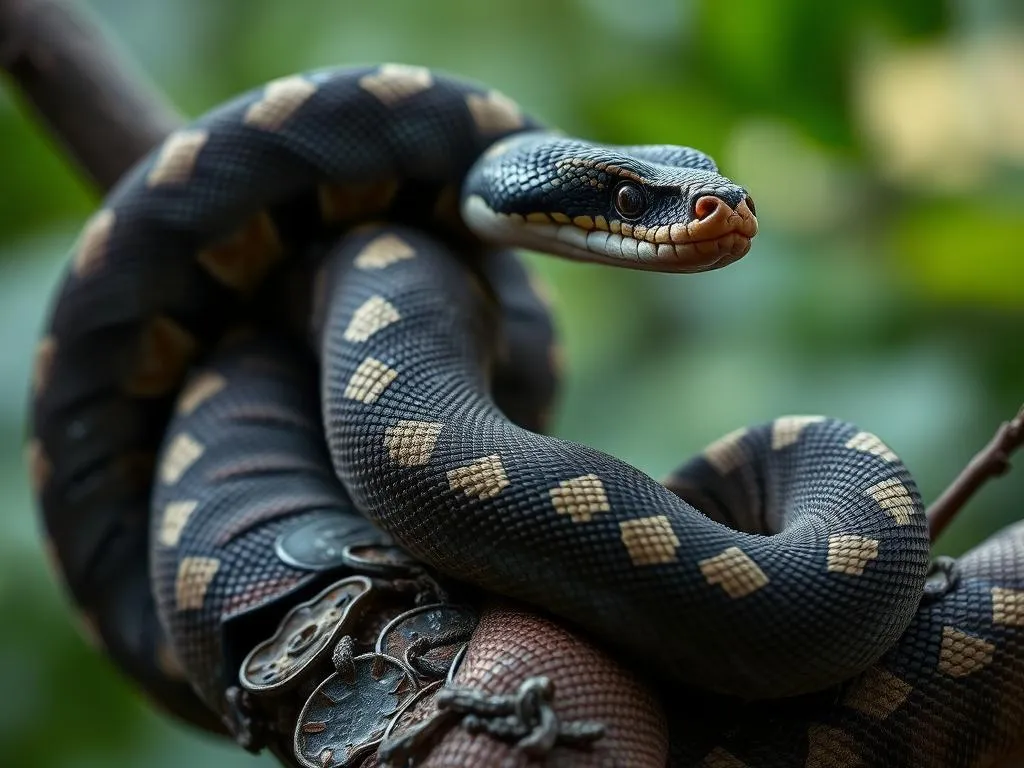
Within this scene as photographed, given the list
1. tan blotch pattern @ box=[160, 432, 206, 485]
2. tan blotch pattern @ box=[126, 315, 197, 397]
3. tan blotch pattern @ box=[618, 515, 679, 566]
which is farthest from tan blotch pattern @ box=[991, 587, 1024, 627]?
tan blotch pattern @ box=[126, 315, 197, 397]

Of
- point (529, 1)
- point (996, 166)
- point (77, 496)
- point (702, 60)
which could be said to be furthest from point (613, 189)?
point (529, 1)

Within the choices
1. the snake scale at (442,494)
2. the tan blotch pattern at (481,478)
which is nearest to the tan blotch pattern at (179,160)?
the snake scale at (442,494)

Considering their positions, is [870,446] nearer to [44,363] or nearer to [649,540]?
[649,540]

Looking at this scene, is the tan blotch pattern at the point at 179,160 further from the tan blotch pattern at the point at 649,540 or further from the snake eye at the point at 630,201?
the tan blotch pattern at the point at 649,540

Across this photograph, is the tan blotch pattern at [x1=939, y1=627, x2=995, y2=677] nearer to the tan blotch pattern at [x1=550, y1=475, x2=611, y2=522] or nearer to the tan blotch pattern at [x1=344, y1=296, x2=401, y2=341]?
Answer: the tan blotch pattern at [x1=550, y1=475, x2=611, y2=522]

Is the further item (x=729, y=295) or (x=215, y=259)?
(x=729, y=295)

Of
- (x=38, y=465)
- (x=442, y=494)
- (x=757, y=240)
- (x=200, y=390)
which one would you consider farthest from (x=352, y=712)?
(x=757, y=240)

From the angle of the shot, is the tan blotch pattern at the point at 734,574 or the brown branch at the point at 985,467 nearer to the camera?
the tan blotch pattern at the point at 734,574

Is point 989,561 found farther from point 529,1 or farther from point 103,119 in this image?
point 529,1
